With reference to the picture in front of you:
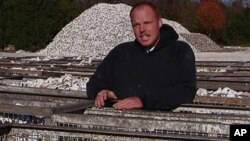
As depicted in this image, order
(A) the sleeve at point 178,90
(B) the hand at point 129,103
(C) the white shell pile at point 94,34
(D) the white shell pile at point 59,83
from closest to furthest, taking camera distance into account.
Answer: (B) the hand at point 129,103 → (A) the sleeve at point 178,90 → (D) the white shell pile at point 59,83 → (C) the white shell pile at point 94,34

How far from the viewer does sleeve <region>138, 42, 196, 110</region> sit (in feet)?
13.0

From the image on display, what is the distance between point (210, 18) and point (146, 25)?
5002 cm

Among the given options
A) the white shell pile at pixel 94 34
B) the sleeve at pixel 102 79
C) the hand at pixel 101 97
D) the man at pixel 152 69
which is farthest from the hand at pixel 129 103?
the white shell pile at pixel 94 34

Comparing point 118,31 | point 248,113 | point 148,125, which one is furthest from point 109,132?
point 118,31

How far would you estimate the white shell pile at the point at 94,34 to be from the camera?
109ft

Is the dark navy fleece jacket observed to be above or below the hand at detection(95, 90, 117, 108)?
above

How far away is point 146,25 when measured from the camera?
396 centimetres

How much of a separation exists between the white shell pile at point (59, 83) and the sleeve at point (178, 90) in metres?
4.28

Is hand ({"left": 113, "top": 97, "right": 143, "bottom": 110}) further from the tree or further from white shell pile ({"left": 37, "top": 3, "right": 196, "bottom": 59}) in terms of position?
the tree

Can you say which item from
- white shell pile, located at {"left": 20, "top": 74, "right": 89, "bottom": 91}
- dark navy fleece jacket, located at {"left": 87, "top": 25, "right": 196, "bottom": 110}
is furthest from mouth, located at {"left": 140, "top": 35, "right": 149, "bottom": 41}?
white shell pile, located at {"left": 20, "top": 74, "right": 89, "bottom": 91}

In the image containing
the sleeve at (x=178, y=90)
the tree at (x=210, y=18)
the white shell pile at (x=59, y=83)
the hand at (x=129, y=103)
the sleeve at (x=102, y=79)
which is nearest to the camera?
the hand at (x=129, y=103)

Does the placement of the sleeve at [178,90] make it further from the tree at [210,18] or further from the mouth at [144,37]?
the tree at [210,18]

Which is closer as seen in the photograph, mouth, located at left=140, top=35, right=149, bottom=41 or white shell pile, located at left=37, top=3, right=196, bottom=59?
mouth, located at left=140, top=35, right=149, bottom=41

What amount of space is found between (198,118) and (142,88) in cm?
65
